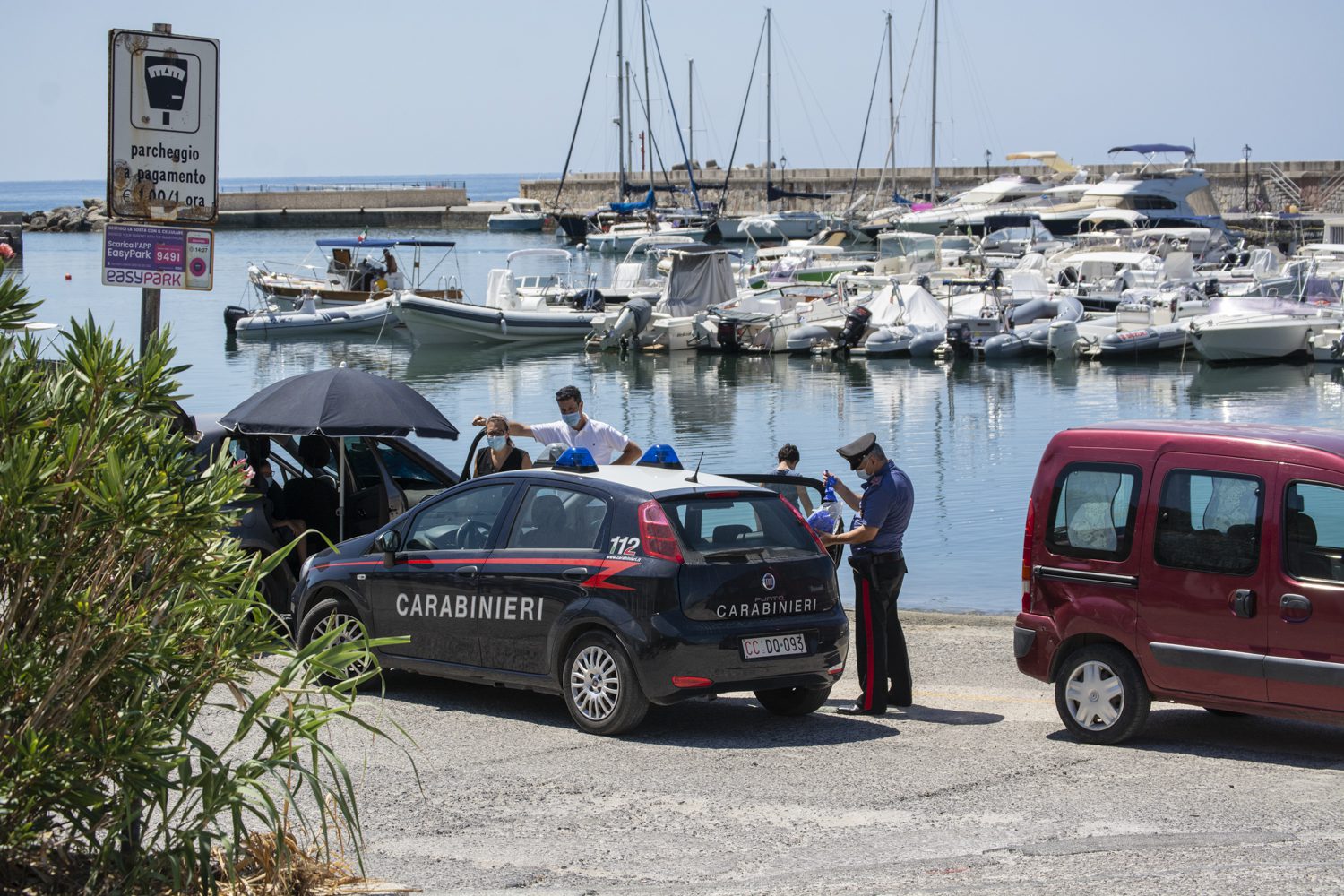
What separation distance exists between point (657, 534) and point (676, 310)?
142 ft

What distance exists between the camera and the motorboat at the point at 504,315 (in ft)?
168

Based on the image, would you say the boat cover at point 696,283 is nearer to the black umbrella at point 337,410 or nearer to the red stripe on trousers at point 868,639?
the black umbrella at point 337,410

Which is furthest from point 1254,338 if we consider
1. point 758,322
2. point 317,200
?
point 317,200

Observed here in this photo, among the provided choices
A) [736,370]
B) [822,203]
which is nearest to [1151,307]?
[736,370]

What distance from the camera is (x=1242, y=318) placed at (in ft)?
144

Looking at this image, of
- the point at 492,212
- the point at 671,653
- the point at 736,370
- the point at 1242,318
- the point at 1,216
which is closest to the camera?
the point at 671,653

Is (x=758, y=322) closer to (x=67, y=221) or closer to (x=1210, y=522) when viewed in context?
(x=1210, y=522)

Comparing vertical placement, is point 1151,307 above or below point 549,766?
above

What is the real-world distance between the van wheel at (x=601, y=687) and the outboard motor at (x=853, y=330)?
3958 cm

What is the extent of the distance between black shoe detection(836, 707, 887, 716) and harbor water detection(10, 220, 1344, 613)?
7.07m

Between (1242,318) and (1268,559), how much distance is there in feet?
126

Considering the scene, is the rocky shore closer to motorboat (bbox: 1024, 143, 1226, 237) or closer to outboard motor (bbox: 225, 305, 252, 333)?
outboard motor (bbox: 225, 305, 252, 333)

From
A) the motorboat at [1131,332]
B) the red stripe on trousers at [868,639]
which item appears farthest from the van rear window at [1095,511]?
the motorboat at [1131,332]

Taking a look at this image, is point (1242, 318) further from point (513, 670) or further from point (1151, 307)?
point (513, 670)
